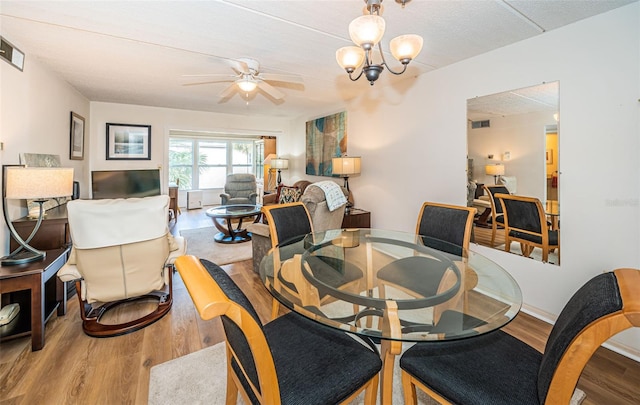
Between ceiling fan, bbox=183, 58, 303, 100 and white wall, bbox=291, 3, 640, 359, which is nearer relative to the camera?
white wall, bbox=291, 3, 640, 359

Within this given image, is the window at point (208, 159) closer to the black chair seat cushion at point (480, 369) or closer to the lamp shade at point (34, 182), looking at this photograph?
the lamp shade at point (34, 182)

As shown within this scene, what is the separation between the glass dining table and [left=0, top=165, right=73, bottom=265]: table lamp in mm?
1637

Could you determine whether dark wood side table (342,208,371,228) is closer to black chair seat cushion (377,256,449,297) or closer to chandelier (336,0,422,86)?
black chair seat cushion (377,256,449,297)

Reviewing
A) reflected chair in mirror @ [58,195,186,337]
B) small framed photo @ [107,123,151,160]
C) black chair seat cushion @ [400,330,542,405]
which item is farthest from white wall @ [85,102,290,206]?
black chair seat cushion @ [400,330,542,405]

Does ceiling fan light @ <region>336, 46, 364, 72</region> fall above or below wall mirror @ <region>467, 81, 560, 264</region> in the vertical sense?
above

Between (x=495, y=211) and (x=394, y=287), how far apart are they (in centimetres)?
155

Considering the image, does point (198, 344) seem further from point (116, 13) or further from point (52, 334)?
point (116, 13)

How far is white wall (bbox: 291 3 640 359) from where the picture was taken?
175 cm

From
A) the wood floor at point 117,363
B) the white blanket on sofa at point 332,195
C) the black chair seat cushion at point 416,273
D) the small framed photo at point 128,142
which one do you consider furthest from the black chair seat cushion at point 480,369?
the small framed photo at point 128,142

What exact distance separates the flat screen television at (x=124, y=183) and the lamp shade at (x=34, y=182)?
9.54ft

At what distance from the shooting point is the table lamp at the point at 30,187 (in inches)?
69.3

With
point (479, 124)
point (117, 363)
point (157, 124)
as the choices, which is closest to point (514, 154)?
point (479, 124)

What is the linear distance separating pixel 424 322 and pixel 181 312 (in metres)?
2.03

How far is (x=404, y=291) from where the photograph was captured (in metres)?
1.59
